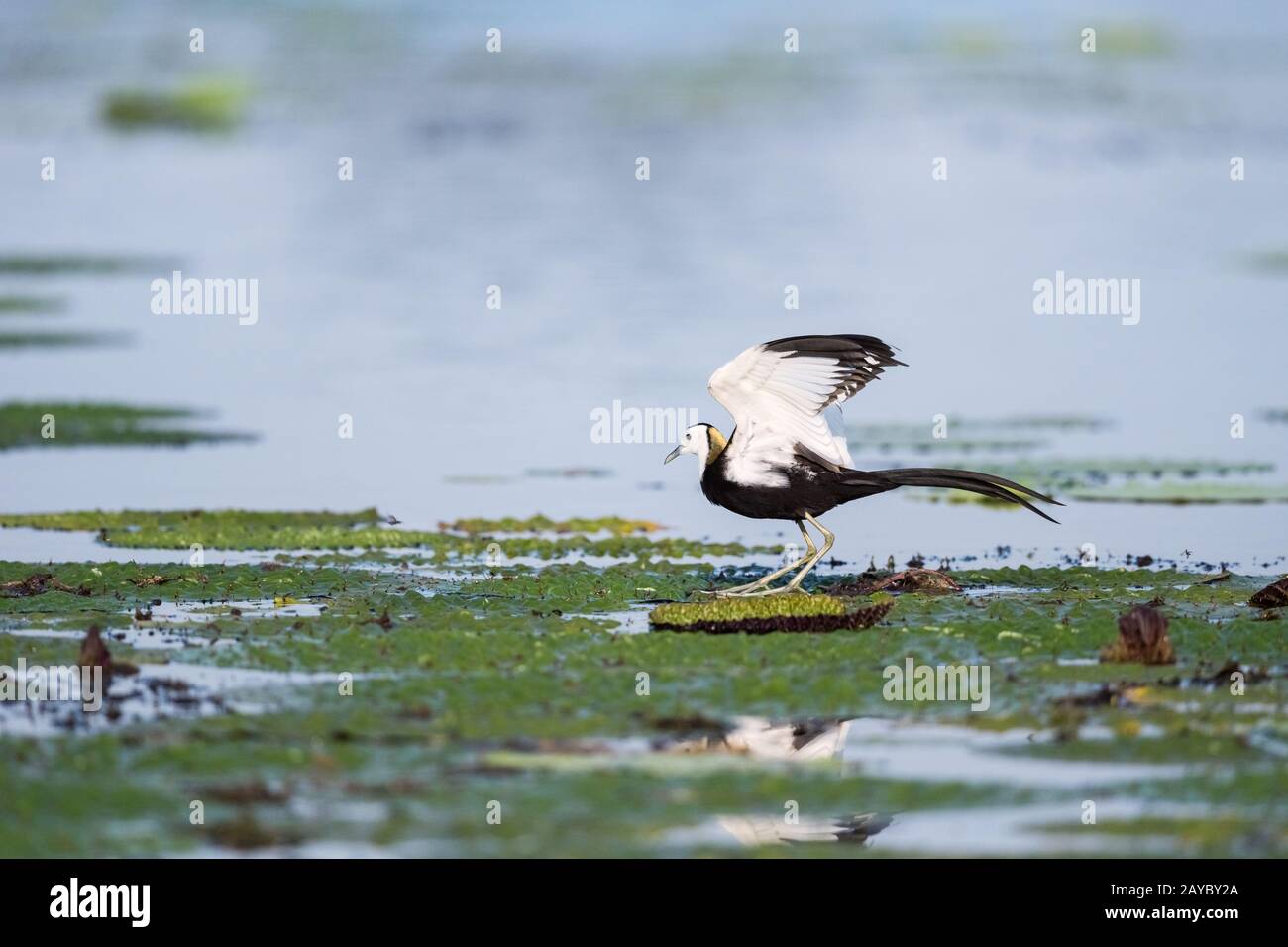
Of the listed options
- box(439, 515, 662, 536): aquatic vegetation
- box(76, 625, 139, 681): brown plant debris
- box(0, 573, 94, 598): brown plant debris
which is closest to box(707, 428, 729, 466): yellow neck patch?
box(439, 515, 662, 536): aquatic vegetation

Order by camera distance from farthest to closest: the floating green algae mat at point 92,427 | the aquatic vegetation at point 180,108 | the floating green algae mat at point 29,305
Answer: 1. the aquatic vegetation at point 180,108
2. the floating green algae mat at point 29,305
3. the floating green algae mat at point 92,427

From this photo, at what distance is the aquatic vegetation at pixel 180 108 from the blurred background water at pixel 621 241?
16.3 inches

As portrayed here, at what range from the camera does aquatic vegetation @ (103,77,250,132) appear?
59.6 metres

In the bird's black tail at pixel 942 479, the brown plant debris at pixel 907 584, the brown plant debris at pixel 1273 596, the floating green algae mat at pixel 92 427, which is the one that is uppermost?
the floating green algae mat at pixel 92 427

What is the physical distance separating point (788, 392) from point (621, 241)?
1452 inches

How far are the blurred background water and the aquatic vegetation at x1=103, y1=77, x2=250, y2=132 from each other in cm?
41

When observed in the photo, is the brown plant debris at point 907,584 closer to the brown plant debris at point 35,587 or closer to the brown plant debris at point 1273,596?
the brown plant debris at point 1273,596

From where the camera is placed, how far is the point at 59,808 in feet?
34.9

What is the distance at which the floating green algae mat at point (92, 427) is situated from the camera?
28062 millimetres

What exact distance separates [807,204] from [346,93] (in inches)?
591

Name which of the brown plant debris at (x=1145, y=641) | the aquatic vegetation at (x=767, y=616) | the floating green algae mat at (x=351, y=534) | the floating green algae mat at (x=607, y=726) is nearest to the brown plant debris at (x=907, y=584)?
the floating green algae mat at (x=607, y=726)

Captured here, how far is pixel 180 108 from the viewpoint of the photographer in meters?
60.0
